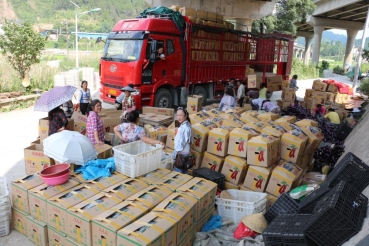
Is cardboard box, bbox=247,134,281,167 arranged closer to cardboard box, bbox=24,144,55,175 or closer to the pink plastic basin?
the pink plastic basin

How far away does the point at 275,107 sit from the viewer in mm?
8977

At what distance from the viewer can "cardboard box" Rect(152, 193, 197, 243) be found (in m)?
3.55

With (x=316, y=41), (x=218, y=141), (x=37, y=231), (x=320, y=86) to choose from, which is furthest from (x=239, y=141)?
(x=316, y=41)

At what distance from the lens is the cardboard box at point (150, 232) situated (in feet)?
10.2

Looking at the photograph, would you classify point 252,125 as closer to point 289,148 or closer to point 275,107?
point 289,148

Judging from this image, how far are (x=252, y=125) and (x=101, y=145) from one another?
9.86ft

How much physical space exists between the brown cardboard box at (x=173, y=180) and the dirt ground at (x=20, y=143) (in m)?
1.85

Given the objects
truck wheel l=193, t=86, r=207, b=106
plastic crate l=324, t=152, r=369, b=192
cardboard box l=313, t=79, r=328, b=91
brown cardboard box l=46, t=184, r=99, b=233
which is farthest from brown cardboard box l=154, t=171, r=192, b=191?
cardboard box l=313, t=79, r=328, b=91

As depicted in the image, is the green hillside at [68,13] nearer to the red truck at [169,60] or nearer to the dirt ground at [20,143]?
the red truck at [169,60]

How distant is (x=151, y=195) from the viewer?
3.87m

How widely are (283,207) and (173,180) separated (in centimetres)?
152

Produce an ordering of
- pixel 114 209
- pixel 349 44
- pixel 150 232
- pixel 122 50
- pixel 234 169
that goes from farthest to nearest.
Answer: pixel 349 44
pixel 122 50
pixel 234 169
pixel 114 209
pixel 150 232

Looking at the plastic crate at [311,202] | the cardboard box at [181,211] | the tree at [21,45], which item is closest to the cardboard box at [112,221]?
the cardboard box at [181,211]

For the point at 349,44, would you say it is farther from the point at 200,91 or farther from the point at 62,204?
the point at 62,204
